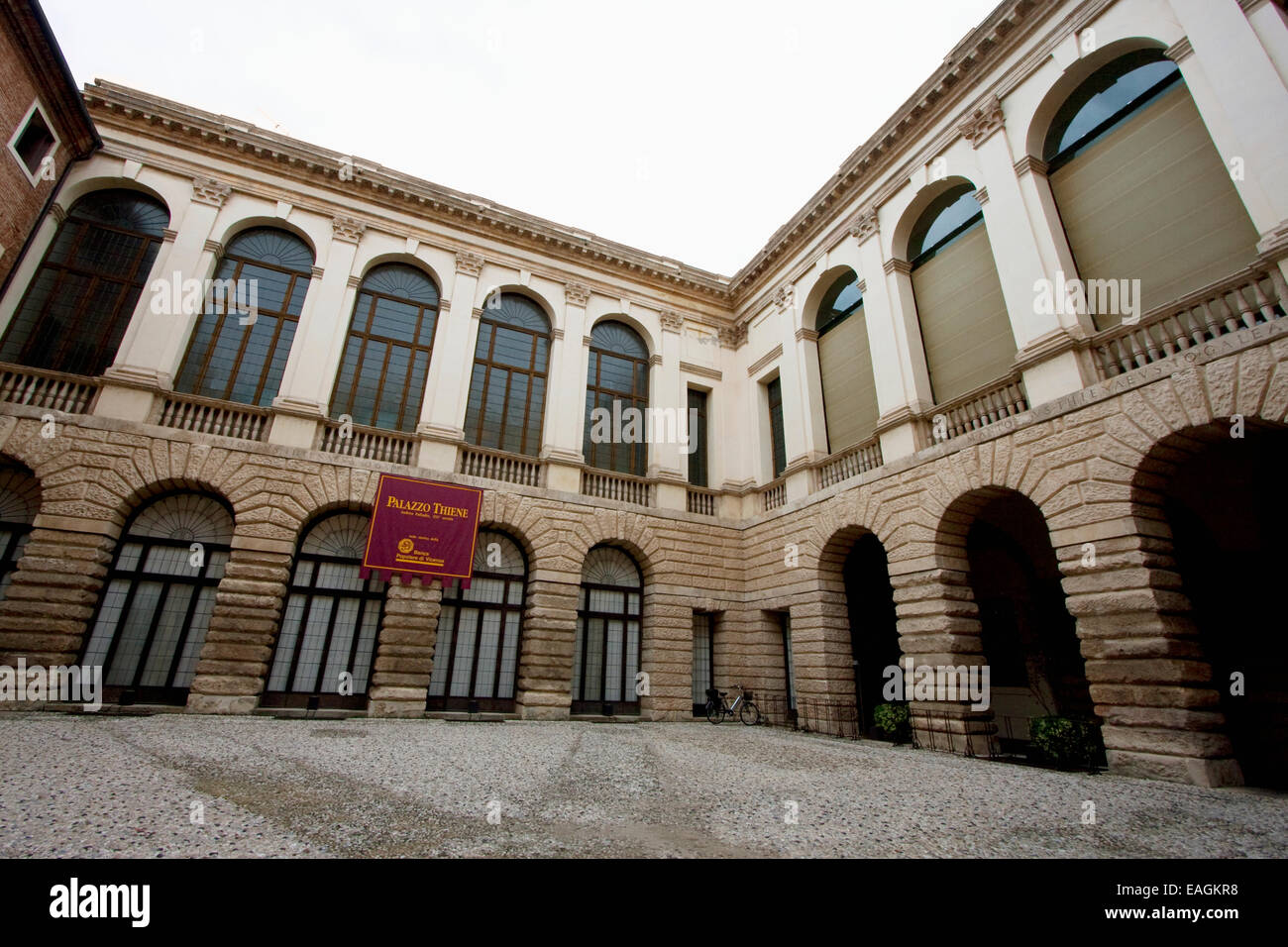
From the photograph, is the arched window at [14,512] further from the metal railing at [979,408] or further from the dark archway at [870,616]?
the metal railing at [979,408]

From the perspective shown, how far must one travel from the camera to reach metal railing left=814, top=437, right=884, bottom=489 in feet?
42.1

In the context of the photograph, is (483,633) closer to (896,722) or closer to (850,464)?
(896,722)

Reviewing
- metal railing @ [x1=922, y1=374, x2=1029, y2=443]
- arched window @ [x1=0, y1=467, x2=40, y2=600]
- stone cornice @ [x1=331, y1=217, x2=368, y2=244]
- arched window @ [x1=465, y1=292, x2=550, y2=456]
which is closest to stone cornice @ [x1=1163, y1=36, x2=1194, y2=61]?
metal railing @ [x1=922, y1=374, x2=1029, y2=443]

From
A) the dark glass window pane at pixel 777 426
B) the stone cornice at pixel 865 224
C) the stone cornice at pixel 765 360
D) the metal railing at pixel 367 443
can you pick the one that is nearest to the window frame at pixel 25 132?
the metal railing at pixel 367 443

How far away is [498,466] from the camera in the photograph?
1458 cm

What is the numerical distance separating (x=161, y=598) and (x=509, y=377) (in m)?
9.14

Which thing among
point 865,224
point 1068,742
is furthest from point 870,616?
point 865,224

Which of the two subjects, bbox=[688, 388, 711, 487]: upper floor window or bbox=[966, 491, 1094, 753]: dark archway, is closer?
bbox=[966, 491, 1094, 753]: dark archway

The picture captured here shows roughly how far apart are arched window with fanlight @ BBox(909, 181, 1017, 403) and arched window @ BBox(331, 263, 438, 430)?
12.5 meters

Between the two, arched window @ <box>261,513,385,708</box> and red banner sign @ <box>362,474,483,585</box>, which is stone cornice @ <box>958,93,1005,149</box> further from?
arched window @ <box>261,513,385,708</box>

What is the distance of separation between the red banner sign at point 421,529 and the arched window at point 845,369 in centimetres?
937

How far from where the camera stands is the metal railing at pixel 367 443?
43.4 ft

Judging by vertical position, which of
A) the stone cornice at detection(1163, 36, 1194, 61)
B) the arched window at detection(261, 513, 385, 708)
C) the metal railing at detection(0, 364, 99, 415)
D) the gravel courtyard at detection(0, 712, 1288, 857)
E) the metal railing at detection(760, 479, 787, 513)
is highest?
the stone cornice at detection(1163, 36, 1194, 61)

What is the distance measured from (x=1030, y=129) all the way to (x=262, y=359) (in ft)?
57.5
